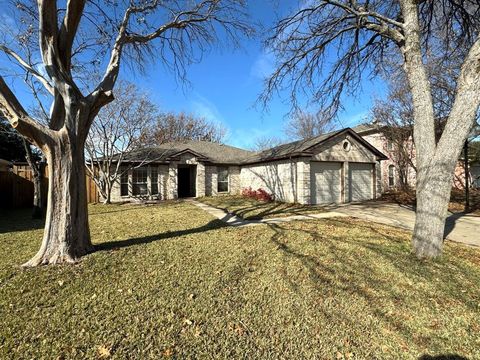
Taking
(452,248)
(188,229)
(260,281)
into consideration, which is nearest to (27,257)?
(188,229)

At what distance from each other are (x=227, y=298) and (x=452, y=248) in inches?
216

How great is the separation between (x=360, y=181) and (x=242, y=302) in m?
13.6

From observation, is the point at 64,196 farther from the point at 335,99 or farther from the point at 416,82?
the point at 335,99

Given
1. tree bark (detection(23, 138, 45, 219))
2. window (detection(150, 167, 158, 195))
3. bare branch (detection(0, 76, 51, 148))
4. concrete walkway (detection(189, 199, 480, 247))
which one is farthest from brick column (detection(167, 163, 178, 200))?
bare branch (detection(0, 76, 51, 148))

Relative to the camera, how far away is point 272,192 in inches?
591

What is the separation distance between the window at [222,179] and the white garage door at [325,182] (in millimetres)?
7374

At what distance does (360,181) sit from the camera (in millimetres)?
14531

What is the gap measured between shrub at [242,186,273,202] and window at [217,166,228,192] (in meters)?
1.70

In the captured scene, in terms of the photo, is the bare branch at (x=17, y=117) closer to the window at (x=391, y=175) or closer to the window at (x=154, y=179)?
the window at (x=154, y=179)

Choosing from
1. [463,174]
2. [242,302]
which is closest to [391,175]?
[463,174]

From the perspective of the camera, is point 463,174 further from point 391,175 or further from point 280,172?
point 280,172

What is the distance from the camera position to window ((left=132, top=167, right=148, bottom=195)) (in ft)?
51.1

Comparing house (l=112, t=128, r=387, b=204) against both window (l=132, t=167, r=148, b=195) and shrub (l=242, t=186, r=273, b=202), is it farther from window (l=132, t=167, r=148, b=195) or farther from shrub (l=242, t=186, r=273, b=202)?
shrub (l=242, t=186, r=273, b=202)

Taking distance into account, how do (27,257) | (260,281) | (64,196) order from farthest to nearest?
(27,257)
(64,196)
(260,281)
